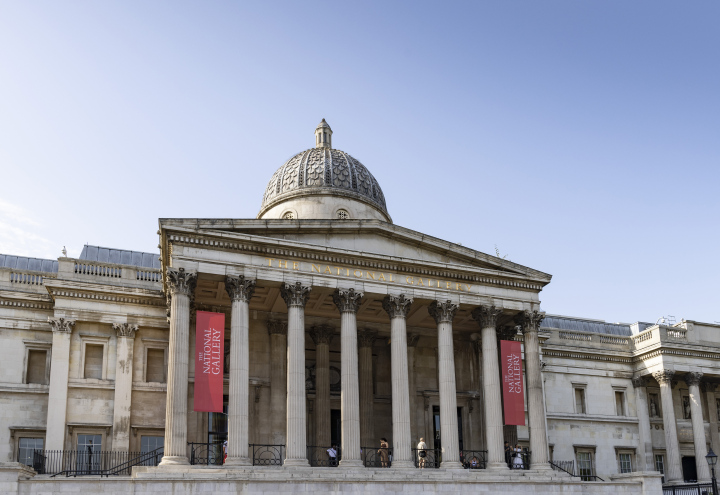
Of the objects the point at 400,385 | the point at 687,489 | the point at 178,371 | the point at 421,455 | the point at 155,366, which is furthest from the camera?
the point at 687,489

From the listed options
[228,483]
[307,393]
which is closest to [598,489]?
[307,393]

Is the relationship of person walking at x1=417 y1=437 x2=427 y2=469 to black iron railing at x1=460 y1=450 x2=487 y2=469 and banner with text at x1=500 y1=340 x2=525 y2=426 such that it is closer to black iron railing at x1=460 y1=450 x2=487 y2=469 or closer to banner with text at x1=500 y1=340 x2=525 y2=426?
→ black iron railing at x1=460 y1=450 x2=487 y2=469

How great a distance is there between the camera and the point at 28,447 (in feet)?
108

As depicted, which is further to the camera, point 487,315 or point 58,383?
point 487,315

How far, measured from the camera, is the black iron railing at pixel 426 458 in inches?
1242

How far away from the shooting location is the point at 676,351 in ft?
149

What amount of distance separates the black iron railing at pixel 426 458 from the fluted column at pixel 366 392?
217 cm

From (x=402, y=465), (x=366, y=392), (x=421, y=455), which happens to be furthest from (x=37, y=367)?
(x=421, y=455)

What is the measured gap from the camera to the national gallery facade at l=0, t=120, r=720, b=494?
1129 inches

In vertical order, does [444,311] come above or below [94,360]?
above

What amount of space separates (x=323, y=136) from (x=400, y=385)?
16.9 metres

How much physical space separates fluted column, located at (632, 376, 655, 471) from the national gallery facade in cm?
1446

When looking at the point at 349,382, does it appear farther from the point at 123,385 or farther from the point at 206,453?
the point at 123,385

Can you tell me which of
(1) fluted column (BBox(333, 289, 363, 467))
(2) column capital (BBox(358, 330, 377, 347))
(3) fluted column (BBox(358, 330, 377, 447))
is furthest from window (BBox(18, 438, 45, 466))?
(2) column capital (BBox(358, 330, 377, 347))
